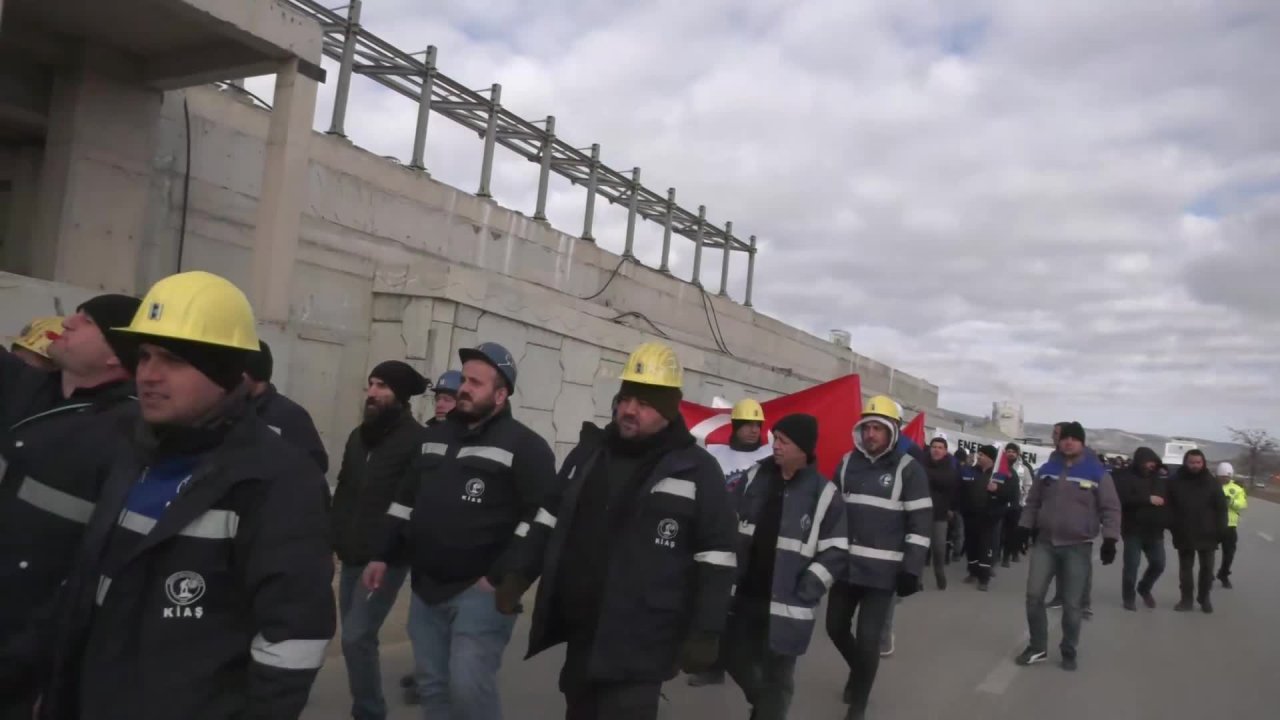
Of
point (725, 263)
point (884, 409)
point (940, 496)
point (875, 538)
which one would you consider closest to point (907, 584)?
point (875, 538)

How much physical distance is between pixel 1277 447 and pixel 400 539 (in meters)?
90.9

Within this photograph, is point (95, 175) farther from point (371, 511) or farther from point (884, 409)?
point (884, 409)

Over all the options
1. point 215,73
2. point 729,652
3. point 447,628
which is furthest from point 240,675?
point 215,73

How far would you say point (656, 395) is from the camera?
13.1 ft

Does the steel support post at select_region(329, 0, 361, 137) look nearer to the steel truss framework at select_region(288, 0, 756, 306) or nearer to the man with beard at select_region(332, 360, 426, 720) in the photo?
the steel truss framework at select_region(288, 0, 756, 306)

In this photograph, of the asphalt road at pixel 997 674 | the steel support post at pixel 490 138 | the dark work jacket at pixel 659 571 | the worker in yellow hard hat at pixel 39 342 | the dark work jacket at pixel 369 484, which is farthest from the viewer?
the steel support post at pixel 490 138

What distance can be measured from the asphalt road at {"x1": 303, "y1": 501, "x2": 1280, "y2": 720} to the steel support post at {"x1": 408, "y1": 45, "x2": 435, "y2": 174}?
857cm

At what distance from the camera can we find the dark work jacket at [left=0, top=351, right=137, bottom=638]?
2646 mm

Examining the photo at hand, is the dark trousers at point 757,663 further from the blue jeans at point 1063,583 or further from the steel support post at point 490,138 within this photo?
the steel support post at point 490,138

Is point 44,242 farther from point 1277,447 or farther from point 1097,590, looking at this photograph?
point 1277,447

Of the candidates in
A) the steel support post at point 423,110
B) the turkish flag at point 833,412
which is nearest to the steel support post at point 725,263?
the steel support post at point 423,110

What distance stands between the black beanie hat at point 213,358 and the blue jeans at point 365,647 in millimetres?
2626

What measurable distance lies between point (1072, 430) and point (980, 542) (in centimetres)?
534

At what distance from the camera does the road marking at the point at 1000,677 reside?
7.17 meters
